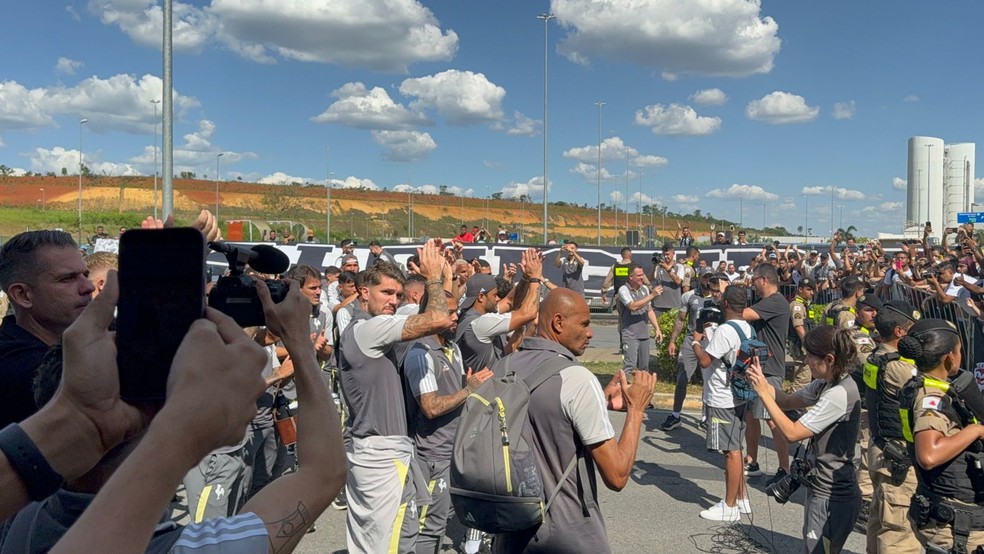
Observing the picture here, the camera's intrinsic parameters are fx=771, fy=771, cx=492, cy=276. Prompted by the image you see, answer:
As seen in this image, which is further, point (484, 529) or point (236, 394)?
point (484, 529)

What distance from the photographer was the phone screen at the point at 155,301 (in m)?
1.21

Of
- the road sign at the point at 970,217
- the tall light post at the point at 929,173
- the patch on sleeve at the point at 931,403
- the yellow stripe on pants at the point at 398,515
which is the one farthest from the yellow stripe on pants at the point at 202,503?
the tall light post at the point at 929,173

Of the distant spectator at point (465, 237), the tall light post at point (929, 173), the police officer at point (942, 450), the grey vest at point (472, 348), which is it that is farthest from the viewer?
the tall light post at point (929, 173)

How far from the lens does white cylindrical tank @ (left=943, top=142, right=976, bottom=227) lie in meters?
42.6

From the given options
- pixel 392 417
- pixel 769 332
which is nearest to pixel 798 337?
pixel 769 332

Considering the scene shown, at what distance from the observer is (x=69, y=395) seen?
133 centimetres

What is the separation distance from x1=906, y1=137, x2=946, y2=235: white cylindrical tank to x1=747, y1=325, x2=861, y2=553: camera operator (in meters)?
42.5

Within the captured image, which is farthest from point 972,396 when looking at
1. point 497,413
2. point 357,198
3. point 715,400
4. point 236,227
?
point 357,198

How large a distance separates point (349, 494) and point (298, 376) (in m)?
3.25

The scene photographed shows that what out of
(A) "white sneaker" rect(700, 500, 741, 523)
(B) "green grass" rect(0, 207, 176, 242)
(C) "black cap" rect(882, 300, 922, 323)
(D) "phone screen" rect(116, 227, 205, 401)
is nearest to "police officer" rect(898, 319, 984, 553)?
(C) "black cap" rect(882, 300, 922, 323)

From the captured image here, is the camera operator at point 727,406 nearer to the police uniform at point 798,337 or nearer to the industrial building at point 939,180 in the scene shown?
the police uniform at point 798,337

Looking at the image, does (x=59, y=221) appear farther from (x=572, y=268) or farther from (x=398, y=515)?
(x=398, y=515)

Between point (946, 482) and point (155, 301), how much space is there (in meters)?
4.05

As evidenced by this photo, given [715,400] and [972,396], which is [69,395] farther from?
[715,400]
